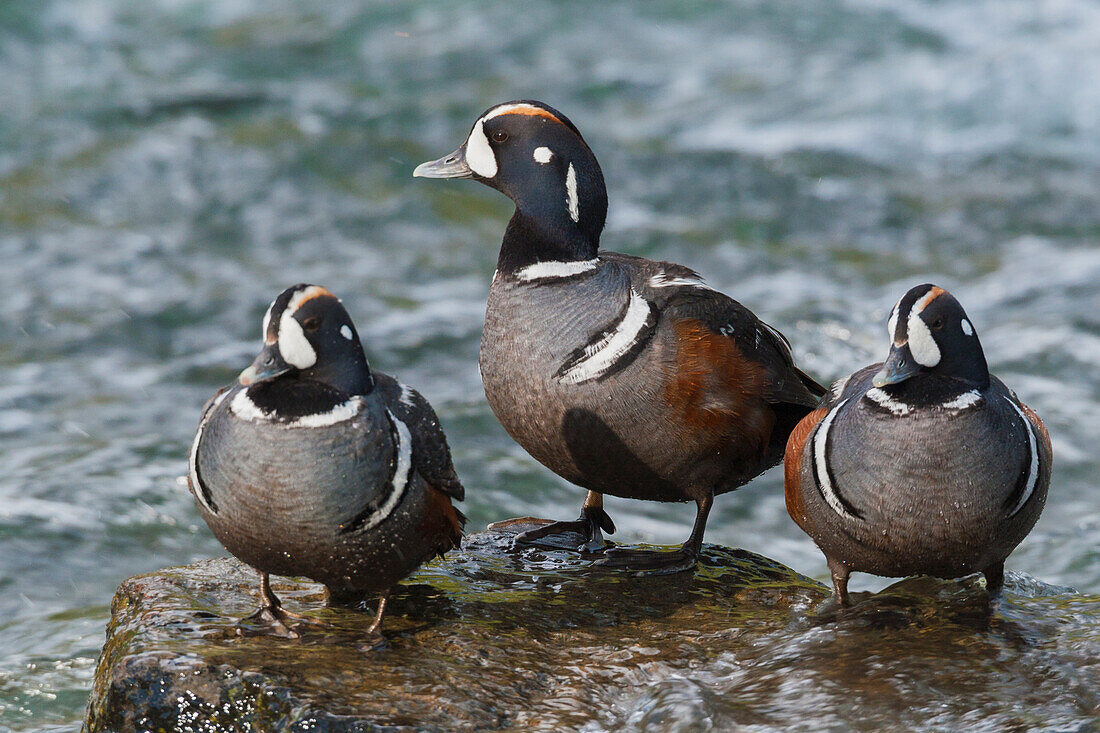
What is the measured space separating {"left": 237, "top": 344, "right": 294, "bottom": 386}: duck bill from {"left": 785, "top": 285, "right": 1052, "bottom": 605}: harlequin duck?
2.25 metres

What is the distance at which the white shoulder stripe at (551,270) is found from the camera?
641 centimetres

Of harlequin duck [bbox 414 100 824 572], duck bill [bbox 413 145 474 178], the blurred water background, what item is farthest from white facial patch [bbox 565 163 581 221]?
the blurred water background

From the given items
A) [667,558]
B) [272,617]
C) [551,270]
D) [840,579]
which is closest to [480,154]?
[551,270]

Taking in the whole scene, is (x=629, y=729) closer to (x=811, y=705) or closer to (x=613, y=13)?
(x=811, y=705)

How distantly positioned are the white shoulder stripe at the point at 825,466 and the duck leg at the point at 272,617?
221 centimetres

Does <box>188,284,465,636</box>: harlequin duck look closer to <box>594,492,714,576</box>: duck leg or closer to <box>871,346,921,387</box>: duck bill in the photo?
<box>594,492,714,576</box>: duck leg

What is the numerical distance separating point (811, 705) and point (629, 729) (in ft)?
2.26

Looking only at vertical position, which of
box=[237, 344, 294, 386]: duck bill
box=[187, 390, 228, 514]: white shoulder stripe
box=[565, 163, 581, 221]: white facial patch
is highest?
box=[565, 163, 581, 221]: white facial patch

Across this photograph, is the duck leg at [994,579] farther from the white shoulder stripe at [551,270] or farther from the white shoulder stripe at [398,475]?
the white shoulder stripe at [398,475]

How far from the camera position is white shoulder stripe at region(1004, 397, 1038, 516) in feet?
17.6

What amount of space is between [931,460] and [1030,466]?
1.50 ft

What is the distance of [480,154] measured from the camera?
262 inches

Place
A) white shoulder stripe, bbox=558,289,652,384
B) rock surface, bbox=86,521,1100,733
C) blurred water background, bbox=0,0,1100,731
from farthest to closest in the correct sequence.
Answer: blurred water background, bbox=0,0,1100,731 → white shoulder stripe, bbox=558,289,652,384 → rock surface, bbox=86,521,1100,733

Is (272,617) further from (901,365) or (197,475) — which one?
(901,365)
